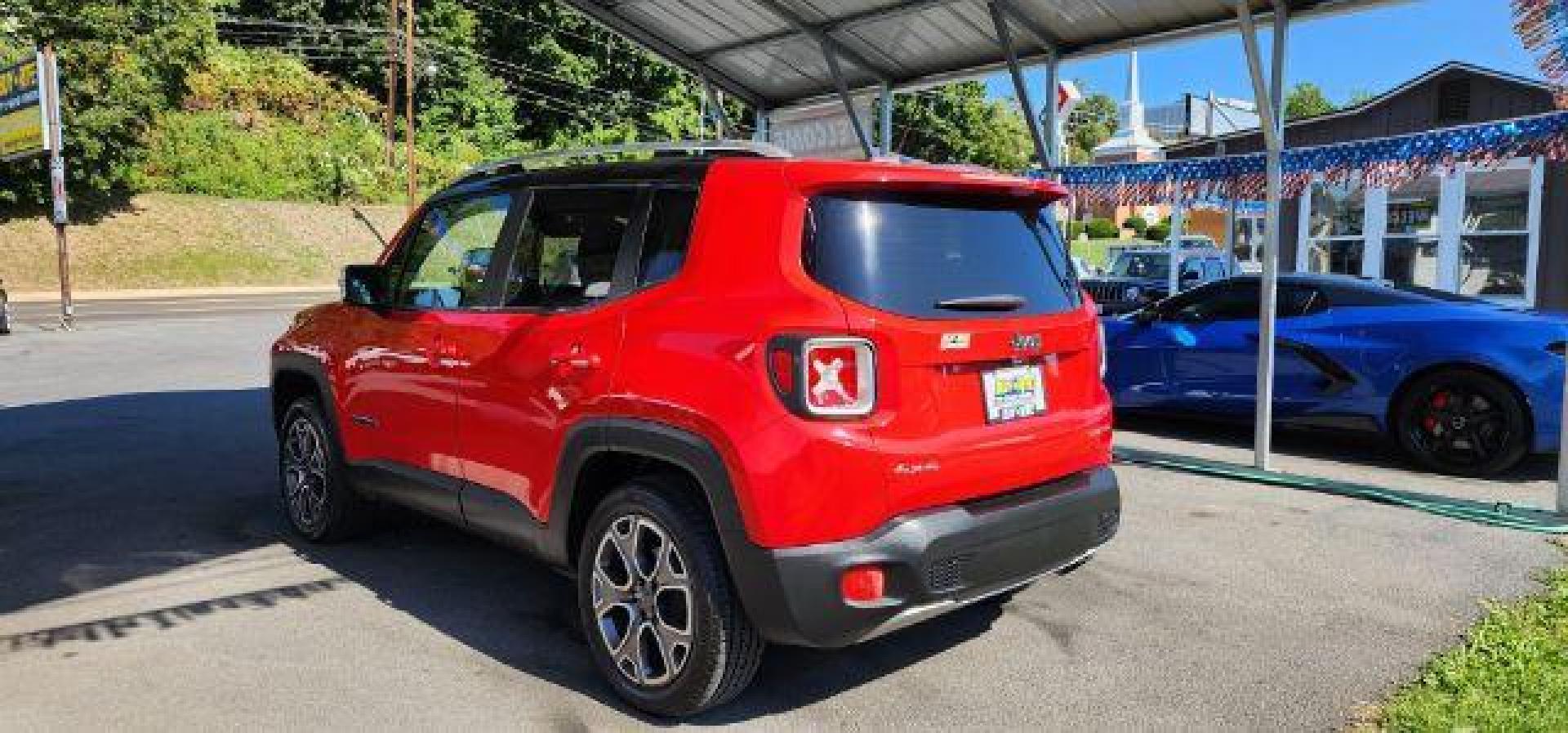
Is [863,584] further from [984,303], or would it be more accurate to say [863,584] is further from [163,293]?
[163,293]

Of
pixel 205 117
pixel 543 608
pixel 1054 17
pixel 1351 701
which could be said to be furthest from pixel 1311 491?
pixel 205 117

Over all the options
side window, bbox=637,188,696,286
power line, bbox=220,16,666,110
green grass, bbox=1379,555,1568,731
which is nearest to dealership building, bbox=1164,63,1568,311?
green grass, bbox=1379,555,1568,731

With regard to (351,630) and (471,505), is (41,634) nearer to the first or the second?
(351,630)

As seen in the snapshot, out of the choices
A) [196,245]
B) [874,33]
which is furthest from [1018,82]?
[196,245]

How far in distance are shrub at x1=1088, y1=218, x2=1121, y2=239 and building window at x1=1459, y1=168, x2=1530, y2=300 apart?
39.6 m

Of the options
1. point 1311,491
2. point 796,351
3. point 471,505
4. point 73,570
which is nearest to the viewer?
point 796,351

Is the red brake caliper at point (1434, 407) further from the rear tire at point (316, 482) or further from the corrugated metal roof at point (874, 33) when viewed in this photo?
the rear tire at point (316, 482)

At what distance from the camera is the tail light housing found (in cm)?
312

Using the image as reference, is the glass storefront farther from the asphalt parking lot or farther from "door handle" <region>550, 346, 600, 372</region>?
"door handle" <region>550, 346, 600, 372</region>

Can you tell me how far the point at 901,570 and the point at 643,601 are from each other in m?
0.92

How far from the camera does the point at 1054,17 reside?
848cm

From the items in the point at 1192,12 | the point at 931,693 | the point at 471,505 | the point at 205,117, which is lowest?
the point at 931,693

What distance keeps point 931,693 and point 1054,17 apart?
6.32 metres

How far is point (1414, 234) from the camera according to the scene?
46.8 feet
